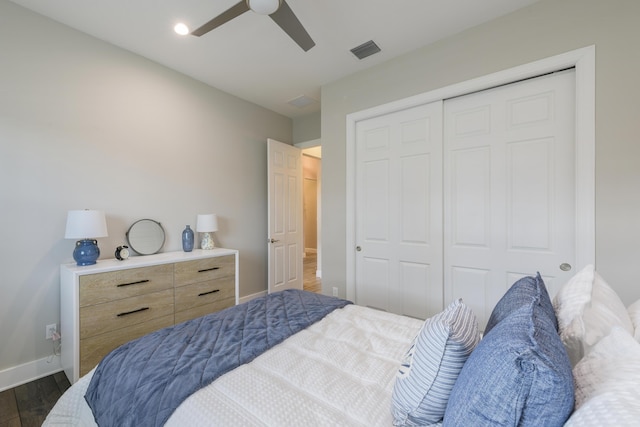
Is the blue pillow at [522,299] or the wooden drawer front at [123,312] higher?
the blue pillow at [522,299]

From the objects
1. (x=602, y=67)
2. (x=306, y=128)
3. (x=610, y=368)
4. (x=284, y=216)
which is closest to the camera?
(x=610, y=368)

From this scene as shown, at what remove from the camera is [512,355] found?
1.78ft

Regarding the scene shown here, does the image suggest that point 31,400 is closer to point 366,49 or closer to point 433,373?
point 433,373

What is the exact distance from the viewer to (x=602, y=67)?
5.92ft

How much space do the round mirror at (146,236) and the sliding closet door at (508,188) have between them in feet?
9.35

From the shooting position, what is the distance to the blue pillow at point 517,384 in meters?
0.49

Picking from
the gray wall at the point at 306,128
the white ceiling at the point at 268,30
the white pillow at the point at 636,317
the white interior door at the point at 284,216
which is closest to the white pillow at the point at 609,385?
the white pillow at the point at 636,317

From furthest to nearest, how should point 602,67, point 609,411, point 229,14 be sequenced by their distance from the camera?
point 602,67 → point 229,14 → point 609,411

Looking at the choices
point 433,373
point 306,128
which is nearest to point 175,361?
point 433,373

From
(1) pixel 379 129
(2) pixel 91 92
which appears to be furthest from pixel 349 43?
(2) pixel 91 92

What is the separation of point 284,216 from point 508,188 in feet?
8.92

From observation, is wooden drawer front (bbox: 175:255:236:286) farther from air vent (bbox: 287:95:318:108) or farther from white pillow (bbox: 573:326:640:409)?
white pillow (bbox: 573:326:640:409)

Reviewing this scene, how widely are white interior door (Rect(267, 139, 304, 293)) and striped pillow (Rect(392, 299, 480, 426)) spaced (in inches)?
119

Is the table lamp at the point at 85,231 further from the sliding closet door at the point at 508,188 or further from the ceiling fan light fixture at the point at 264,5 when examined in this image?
the sliding closet door at the point at 508,188
